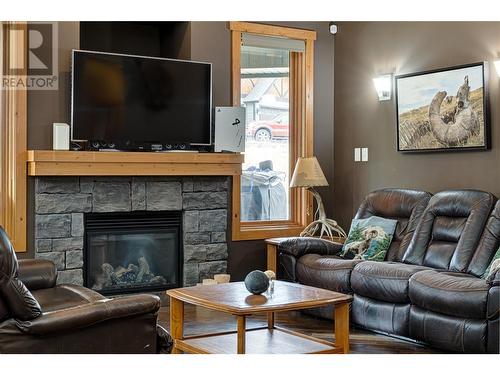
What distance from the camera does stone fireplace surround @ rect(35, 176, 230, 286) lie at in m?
5.62

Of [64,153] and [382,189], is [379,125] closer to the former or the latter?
[382,189]

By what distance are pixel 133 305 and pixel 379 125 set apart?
3.86 metres

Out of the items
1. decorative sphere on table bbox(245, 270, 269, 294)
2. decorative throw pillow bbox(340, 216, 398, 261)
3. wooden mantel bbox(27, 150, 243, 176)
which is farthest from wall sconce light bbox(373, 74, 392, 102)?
decorative sphere on table bbox(245, 270, 269, 294)

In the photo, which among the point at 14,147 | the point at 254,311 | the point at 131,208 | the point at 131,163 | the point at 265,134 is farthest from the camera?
the point at 265,134

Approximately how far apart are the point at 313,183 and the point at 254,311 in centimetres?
258

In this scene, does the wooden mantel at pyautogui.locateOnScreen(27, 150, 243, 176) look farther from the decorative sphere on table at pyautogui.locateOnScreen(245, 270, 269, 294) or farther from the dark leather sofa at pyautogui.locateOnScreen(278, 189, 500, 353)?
the decorative sphere on table at pyautogui.locateOnScreen(245, 270, 269, 294)

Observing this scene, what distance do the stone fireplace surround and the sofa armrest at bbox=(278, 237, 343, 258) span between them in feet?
2.40

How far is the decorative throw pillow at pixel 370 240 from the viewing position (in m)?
5.64

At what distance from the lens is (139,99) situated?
237 inches

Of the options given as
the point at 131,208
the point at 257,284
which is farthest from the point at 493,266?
the point at 131,208

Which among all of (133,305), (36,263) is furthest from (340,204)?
(133,305)

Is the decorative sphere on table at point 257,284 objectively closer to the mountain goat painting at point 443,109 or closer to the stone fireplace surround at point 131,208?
the stone fireplace surround at point 131,208

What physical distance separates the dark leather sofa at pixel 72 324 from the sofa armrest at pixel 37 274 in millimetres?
1134

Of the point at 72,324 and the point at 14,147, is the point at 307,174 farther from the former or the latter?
the point at 72,324
